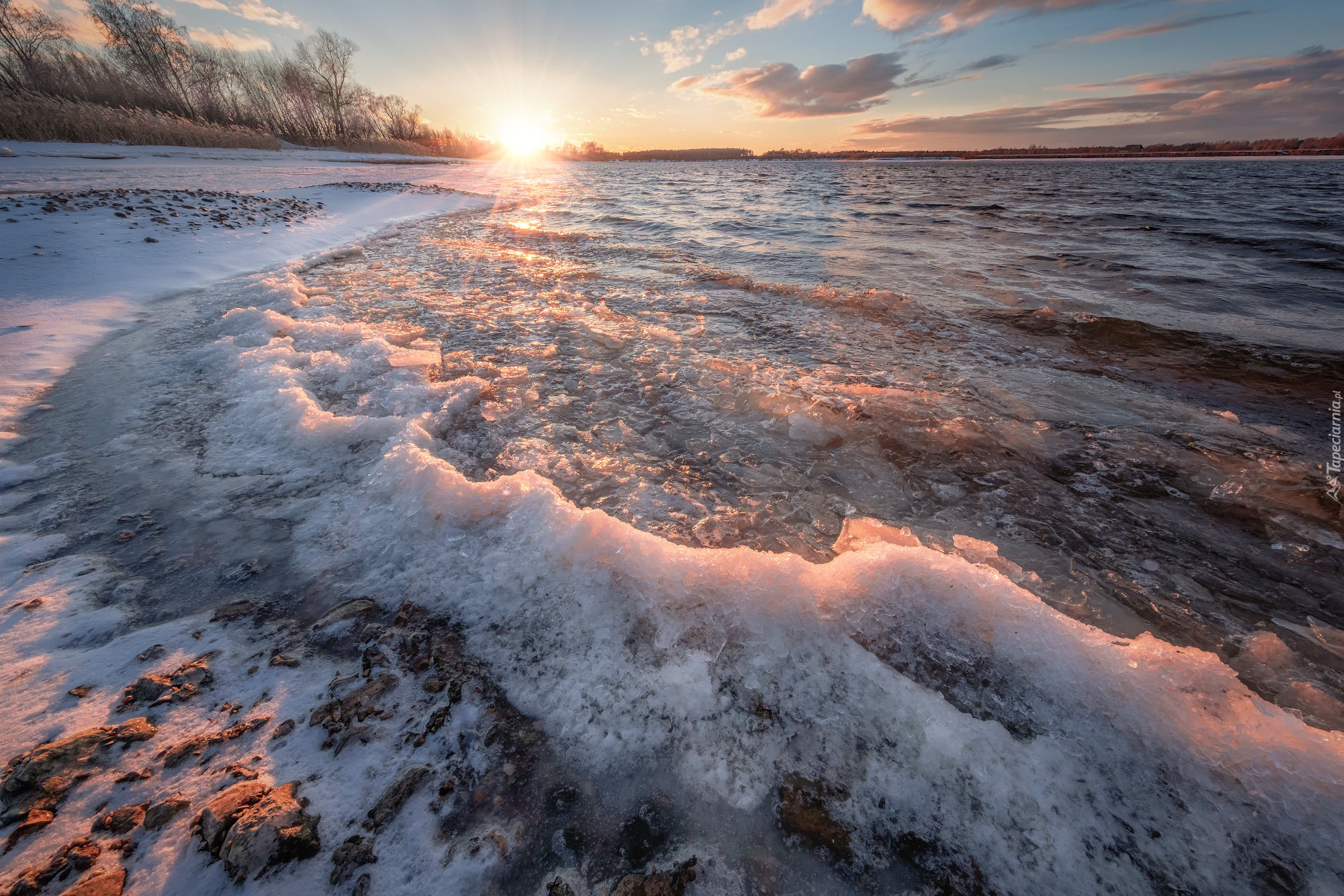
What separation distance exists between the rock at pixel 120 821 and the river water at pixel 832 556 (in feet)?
2.75

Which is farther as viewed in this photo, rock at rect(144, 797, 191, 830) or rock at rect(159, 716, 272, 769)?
rock at rect(159, 716, 272, 769)

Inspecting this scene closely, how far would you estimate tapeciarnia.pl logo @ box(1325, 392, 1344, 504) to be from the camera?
2.96 metres

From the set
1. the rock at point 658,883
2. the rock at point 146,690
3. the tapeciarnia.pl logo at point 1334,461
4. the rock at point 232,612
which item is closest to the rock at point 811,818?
the rock at point 658,883

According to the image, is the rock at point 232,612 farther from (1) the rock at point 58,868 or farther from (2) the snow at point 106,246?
(2) the snow at point 106,246

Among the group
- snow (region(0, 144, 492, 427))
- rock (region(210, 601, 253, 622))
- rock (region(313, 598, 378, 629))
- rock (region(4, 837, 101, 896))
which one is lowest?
rock (region(313, 598, 378, 629))

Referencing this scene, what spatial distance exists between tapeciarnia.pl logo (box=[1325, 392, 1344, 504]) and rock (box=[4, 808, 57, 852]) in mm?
6142

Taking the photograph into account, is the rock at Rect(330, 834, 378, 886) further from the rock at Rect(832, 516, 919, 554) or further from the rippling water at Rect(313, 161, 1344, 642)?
the rock at Rect(832, 516, 919, 554)

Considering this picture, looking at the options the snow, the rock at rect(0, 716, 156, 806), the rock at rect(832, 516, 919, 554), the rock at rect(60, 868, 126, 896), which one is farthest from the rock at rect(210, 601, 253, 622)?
the snow

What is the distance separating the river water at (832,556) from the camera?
4.60 feet

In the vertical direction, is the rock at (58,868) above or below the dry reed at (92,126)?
below

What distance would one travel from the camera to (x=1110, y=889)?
4.22 ft

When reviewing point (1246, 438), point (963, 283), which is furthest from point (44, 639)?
point (963, 283)

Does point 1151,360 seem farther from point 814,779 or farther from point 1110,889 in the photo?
point 814,779

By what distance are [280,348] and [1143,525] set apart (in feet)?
22.7
